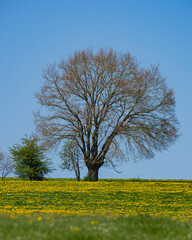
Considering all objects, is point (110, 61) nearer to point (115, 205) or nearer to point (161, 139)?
point (161, 139)

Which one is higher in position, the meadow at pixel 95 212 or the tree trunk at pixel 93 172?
the tree trunk at pixel 93 172

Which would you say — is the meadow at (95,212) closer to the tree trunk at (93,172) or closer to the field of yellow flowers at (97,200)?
the field of yellow flowers at (97,200)

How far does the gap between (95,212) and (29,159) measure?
20.5 m

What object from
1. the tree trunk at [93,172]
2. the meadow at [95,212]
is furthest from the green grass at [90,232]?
the tree trunk at [93,172]

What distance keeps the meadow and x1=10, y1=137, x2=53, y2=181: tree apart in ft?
18.9

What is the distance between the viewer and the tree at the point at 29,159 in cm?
3428

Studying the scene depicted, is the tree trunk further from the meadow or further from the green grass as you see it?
the green grass

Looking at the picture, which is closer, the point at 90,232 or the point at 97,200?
the point at 90,232

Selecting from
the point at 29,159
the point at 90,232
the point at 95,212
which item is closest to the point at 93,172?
the point at 29,159

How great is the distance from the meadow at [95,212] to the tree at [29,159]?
18.9 ft

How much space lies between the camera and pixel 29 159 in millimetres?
34438

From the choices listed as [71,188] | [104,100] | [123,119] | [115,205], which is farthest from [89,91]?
[115,205]

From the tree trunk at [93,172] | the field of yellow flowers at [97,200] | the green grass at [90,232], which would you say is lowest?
the green grass at [90,232]

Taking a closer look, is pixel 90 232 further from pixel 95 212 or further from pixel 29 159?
pixel 29 159
